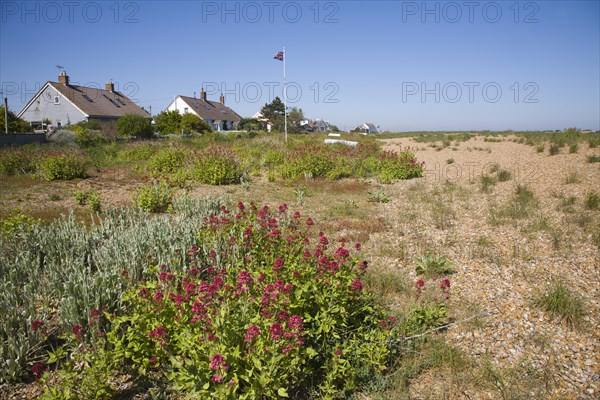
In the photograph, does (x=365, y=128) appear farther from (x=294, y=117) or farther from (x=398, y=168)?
(x=398, y=168)

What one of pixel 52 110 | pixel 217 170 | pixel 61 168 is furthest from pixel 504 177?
pixel 52 110

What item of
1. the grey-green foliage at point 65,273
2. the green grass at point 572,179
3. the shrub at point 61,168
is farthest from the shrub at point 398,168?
the shrub at point 61,168

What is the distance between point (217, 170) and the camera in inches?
440

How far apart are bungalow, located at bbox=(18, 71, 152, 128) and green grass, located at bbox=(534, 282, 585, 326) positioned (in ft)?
134

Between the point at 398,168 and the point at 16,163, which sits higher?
the point at 16,163

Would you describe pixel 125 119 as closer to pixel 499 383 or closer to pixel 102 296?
pixel 102 296

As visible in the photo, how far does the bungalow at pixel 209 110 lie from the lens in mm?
52375

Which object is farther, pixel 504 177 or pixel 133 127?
pixel 133 127

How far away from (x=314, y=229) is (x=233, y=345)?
4.38 m

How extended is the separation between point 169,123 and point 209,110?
21.2 m

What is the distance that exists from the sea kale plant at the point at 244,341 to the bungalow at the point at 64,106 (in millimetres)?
39707

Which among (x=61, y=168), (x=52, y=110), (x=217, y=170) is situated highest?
(x=52, y=110)

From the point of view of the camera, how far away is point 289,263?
344 centimetres

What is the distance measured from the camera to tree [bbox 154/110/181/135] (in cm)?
3650
